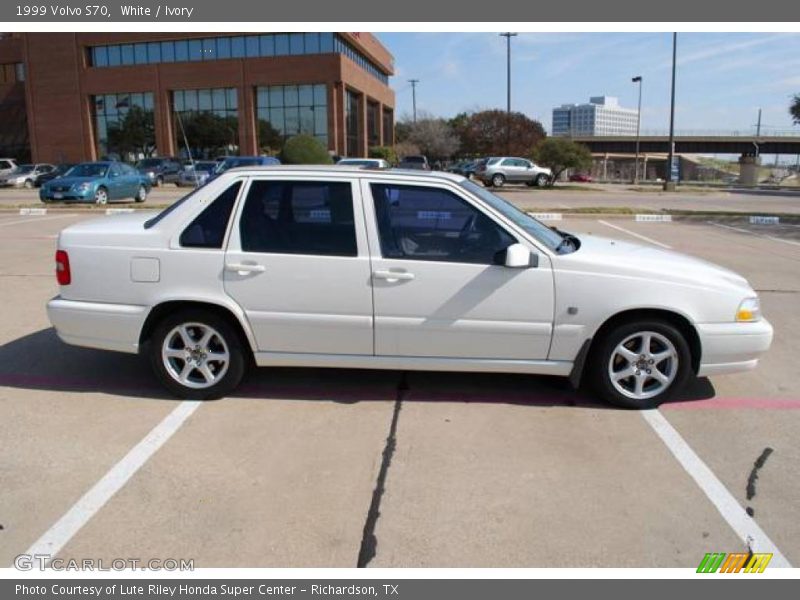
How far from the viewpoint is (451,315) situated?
4430 millimetres

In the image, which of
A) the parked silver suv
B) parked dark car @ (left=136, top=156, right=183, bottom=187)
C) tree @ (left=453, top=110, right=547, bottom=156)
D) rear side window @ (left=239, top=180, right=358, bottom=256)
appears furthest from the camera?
tree @ (left=453, top=110, right=547, bottom=156)

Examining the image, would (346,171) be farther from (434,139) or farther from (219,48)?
(434,139)

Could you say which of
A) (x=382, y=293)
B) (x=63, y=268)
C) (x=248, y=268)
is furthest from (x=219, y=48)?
(x=382, y=293)

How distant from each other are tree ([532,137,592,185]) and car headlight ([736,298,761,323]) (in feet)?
115

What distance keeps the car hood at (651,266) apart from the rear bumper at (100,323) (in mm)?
3013

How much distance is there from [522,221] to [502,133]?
4357cm

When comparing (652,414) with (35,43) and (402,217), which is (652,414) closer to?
(402,217)

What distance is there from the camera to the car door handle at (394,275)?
14.4 ft

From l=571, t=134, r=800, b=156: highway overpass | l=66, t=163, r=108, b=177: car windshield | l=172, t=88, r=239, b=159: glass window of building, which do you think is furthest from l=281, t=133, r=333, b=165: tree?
l=571, t=134, r=800, b=156: highway overpass

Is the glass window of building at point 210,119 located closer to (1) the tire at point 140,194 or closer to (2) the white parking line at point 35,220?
(1) the tire at point 140,194

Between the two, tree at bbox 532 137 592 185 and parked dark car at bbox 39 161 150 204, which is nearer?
parked dark car at bbox 39 161 150 204

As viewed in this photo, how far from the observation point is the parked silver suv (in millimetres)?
35031

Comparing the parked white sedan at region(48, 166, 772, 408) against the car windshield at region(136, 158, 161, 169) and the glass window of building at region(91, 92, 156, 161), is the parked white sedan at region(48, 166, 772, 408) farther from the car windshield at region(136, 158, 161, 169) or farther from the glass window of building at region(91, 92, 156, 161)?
the glass window of building at region(91, 92, 156, 161)

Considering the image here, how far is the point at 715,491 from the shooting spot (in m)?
3.54
